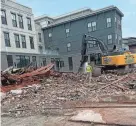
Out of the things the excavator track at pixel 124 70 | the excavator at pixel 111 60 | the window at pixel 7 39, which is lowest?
the excavator track at pixel 124 70

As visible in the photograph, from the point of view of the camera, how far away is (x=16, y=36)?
2669 cm

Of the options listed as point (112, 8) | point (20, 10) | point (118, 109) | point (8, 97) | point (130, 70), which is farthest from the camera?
point (112, 8)

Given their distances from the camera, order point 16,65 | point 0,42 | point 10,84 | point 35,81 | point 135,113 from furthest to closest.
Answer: point 16,65, point 0,42, point 35,81, point 10,84, point 135,113

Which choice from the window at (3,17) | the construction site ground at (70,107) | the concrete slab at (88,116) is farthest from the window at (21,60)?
the concrete slab at (88,116)

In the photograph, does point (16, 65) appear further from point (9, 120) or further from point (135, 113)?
point (135, 113)

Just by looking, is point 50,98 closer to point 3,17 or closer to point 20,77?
point 20,77

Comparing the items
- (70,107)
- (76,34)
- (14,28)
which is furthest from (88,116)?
(76,34)

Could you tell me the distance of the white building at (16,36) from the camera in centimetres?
2453

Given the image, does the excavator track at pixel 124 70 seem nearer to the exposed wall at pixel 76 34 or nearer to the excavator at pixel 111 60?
the excavator at pixel 111 60

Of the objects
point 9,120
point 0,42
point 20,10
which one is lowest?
point 9,120

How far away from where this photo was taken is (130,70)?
16656 mm

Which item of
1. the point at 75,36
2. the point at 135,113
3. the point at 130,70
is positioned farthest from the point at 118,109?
the point at 75,36

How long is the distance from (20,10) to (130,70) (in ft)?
58.0

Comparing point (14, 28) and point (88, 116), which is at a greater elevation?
point (14, 28)
